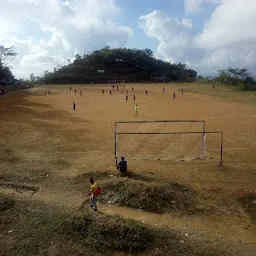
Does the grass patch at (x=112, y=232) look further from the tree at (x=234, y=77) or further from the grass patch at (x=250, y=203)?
the tree at (x=234, y=77)

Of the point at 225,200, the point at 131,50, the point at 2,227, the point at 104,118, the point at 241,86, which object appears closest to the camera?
the point at 2,227

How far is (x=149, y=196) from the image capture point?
508 inches

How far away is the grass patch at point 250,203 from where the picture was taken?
40.4 feet

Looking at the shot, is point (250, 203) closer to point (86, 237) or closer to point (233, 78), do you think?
point (86, 237)

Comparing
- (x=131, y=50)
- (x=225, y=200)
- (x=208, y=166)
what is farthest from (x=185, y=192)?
(x=131, y=50)

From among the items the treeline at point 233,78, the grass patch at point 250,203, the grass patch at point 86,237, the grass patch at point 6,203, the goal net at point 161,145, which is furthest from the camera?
the treeline at point 233,78

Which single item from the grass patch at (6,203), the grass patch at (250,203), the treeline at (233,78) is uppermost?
the treeline at (233,78)

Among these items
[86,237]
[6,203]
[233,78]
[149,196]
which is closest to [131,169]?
[149,196]

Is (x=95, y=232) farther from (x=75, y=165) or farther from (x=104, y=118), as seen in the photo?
(x=104, y=118)

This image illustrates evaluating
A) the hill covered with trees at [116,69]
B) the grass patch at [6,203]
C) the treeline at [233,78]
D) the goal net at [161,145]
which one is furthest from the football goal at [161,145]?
the hill covered with trees at [116,69]

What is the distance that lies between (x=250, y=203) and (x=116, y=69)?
279 ft

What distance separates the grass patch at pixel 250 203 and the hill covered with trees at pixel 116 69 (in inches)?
3008

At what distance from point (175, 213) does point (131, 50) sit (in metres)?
92.6

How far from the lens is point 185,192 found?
13984 mm
